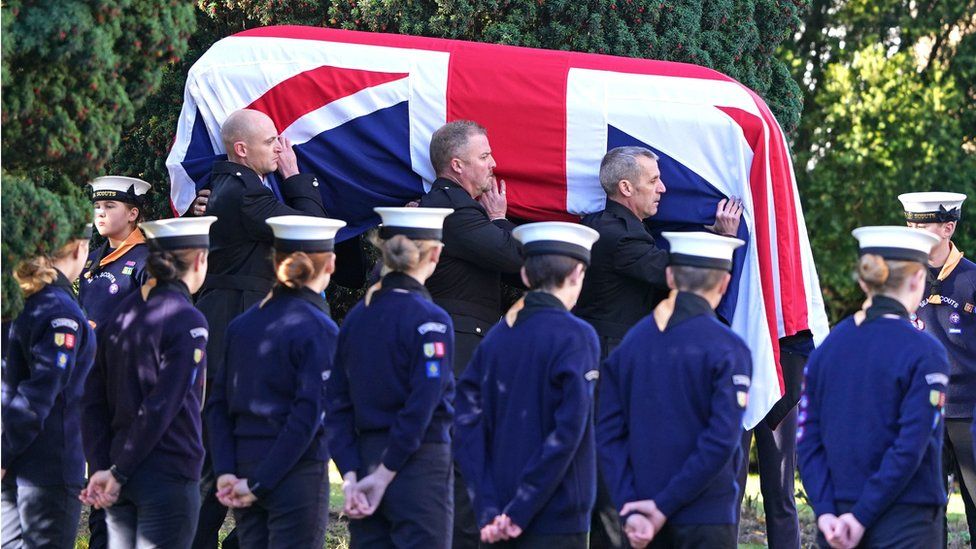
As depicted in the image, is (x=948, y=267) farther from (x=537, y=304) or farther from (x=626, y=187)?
(x=537, y=304)

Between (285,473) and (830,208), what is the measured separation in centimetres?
1230

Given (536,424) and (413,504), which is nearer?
(536,424)

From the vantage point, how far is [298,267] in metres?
4.77

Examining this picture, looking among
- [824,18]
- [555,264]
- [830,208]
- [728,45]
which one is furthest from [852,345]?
[824,18]

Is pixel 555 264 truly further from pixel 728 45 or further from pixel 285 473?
pixel 728 45

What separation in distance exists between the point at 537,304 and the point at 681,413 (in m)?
0.57

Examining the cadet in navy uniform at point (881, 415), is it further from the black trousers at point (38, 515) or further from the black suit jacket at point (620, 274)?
the black trousers at point (38, 515)

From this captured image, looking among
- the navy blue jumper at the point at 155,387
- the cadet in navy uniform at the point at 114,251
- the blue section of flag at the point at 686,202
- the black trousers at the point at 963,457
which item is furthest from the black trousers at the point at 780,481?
the cadet in navy uniform at the point at 114,251

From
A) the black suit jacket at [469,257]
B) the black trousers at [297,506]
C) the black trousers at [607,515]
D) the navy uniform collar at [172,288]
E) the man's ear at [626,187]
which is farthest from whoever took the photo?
the man's ear at [626,187]

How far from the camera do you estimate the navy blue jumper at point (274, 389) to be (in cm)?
464

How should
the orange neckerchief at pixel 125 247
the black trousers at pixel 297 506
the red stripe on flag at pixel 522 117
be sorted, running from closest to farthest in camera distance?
the black trousers at pixel 297 506 → the red stripe on flag at pixel 522 117 → the orange neckerchief at pixel 125 247

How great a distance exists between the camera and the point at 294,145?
659 centimetres

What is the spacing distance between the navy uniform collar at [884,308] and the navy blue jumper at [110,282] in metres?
3.71

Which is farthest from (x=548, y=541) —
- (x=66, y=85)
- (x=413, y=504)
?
(x=66, y=85)
